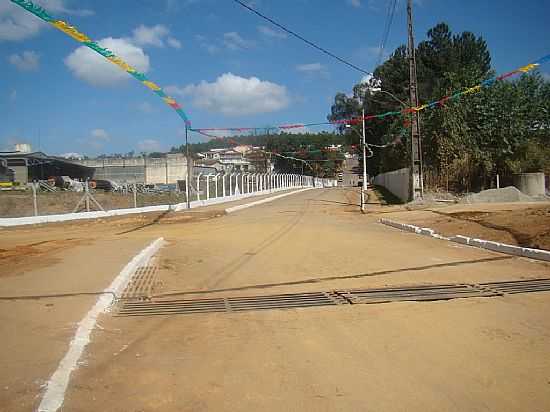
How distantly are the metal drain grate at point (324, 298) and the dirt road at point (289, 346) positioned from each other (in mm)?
260

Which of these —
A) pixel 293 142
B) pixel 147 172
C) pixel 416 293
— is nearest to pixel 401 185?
pixel 416 293

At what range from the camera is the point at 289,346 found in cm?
527

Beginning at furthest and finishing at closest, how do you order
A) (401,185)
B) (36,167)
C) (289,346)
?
1. (36,167)
2. (401,185)
3. (289,346)

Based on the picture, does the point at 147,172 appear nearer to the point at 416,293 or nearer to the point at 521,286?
the point at 416,293

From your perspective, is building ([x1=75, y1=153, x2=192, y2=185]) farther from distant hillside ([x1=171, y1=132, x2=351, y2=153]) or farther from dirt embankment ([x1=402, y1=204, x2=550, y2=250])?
dirt embankment ([x1=402, y1=204, x2=550, y2=250])

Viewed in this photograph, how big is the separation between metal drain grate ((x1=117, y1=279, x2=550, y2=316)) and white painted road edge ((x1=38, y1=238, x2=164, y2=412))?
0.32 meters

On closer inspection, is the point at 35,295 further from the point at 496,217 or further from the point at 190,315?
the point at 496,217

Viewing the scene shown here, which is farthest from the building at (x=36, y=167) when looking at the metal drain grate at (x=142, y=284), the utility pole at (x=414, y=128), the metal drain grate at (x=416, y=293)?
the metal drain grate at (x=416, y=293)

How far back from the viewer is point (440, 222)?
18.5m

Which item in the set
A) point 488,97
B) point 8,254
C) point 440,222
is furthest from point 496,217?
point 488,97

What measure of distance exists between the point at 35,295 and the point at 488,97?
37518 millimetres

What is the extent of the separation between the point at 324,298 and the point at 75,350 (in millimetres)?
3655

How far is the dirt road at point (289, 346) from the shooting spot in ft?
13.1

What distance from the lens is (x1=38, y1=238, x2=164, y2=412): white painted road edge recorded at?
3.83m
